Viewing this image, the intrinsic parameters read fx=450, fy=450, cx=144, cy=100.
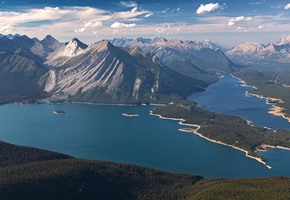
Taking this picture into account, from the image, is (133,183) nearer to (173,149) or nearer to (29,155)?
(29,155)

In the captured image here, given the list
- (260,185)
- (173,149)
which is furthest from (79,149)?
(260,185)

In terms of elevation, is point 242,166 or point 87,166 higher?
point 87,166

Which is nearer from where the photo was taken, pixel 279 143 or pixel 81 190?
pixel 81 190

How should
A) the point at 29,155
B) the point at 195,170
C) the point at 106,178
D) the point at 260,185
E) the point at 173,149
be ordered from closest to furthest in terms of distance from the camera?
the point at 260,185, the point at 106,178, the point at 29,155, the point at 195,170, the point at 173,149

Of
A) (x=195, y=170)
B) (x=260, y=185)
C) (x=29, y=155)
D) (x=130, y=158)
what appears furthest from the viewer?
(x=130, y=158)

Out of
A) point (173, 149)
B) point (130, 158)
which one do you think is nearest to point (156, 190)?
point (130, 158)

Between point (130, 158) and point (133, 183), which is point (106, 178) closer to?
point (133, 183)

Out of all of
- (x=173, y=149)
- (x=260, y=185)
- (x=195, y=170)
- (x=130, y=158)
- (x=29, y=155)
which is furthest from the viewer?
(x=173, y=149)

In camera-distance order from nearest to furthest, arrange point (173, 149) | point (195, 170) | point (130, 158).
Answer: point (195, 170), point (130, 158), point (173, 149)

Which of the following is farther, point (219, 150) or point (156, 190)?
point (219, 150)
